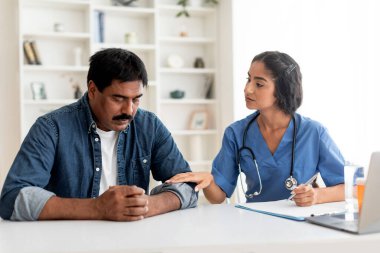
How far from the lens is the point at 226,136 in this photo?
213cm

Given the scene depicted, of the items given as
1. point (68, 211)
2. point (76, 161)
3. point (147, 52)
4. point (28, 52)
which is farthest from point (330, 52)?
point (68, 211)

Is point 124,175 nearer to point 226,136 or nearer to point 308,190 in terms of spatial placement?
point 226,136

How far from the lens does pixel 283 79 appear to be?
2.15 m

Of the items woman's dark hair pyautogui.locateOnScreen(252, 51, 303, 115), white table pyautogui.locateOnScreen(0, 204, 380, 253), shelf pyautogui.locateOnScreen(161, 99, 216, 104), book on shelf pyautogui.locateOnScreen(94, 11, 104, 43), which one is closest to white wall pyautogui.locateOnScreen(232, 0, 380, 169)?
shelf pyautogui.locateOnScreen(161, 99, 216, 104)

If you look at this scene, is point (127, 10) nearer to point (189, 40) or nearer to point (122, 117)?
point (189, 40)

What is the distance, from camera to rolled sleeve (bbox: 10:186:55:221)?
4.59ft

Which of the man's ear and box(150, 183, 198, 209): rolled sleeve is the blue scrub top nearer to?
box(150, 183, 198, 209): rolled sleeve

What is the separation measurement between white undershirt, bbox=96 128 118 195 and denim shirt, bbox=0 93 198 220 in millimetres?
34

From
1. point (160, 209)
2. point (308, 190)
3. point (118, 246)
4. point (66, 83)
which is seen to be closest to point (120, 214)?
point (160, 209)

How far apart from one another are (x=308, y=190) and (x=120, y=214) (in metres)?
0.65

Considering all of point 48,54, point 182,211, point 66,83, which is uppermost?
point 48,54

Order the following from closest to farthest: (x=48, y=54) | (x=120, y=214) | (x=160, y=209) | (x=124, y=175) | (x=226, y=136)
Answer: (x=120, y=214)
(x=160, y=209)
(x=124, y=175)
(x=226, y=136)
(x=48, y=54)

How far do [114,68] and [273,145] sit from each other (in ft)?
2.68

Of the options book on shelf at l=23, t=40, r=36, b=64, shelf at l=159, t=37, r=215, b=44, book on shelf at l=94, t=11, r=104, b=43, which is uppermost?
book on shelf at l=94, t=11, r=104, b=43
